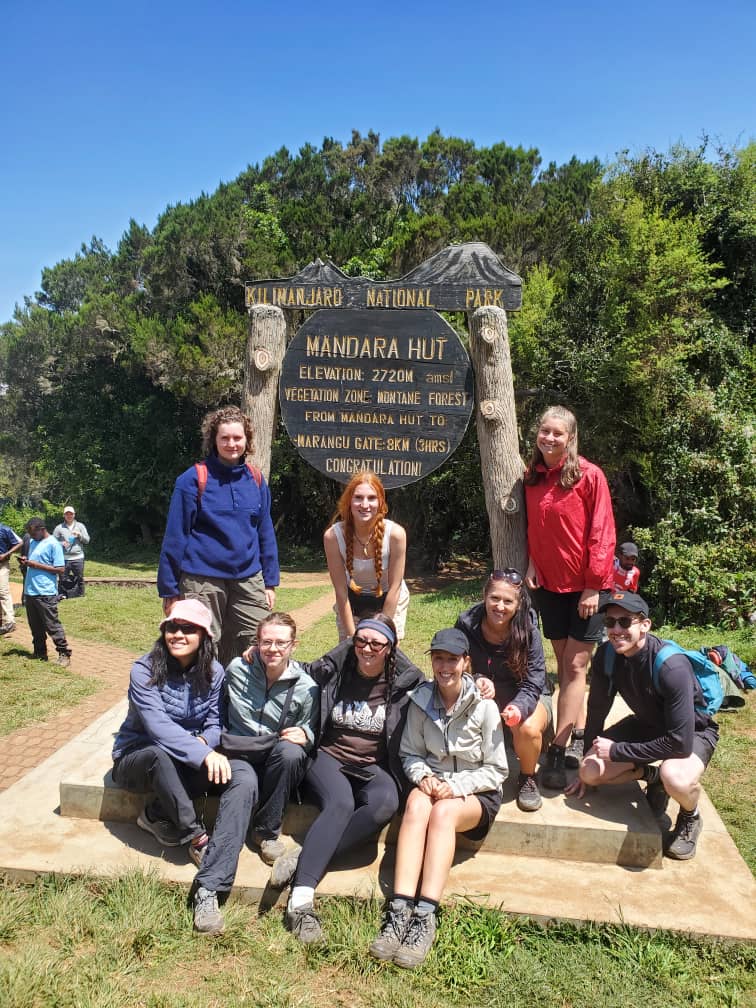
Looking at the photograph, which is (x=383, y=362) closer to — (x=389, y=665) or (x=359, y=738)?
(x=389, y=665)

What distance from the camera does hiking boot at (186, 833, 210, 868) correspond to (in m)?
3.17

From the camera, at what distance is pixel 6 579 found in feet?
26.7

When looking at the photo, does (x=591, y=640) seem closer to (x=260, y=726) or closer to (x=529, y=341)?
(x=260, y=726)

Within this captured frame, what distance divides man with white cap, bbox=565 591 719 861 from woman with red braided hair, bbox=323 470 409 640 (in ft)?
3.56

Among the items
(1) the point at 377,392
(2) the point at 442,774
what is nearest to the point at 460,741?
(2) the point at 442,774

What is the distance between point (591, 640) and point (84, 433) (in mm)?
22093

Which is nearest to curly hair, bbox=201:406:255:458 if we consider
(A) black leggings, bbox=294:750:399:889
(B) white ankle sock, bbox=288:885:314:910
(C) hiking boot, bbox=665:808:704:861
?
(A) black leggings, bbox=294:750:399:889

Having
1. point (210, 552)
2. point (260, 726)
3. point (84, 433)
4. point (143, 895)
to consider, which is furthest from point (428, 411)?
point (84, 433)

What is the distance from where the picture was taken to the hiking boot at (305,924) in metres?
2.78

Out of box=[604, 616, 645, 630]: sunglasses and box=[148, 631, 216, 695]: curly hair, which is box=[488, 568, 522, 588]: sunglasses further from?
box=[148, 631, 216, 695]: curly hair

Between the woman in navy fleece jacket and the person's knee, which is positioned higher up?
the woman in navy fleece jacket

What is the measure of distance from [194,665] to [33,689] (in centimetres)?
362

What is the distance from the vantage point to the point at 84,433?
75.5ft

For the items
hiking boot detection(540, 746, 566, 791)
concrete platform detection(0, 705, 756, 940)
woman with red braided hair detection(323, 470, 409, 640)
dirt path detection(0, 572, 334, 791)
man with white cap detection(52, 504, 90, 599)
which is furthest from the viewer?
man with white cap detection(52, 504, 90, 599)
